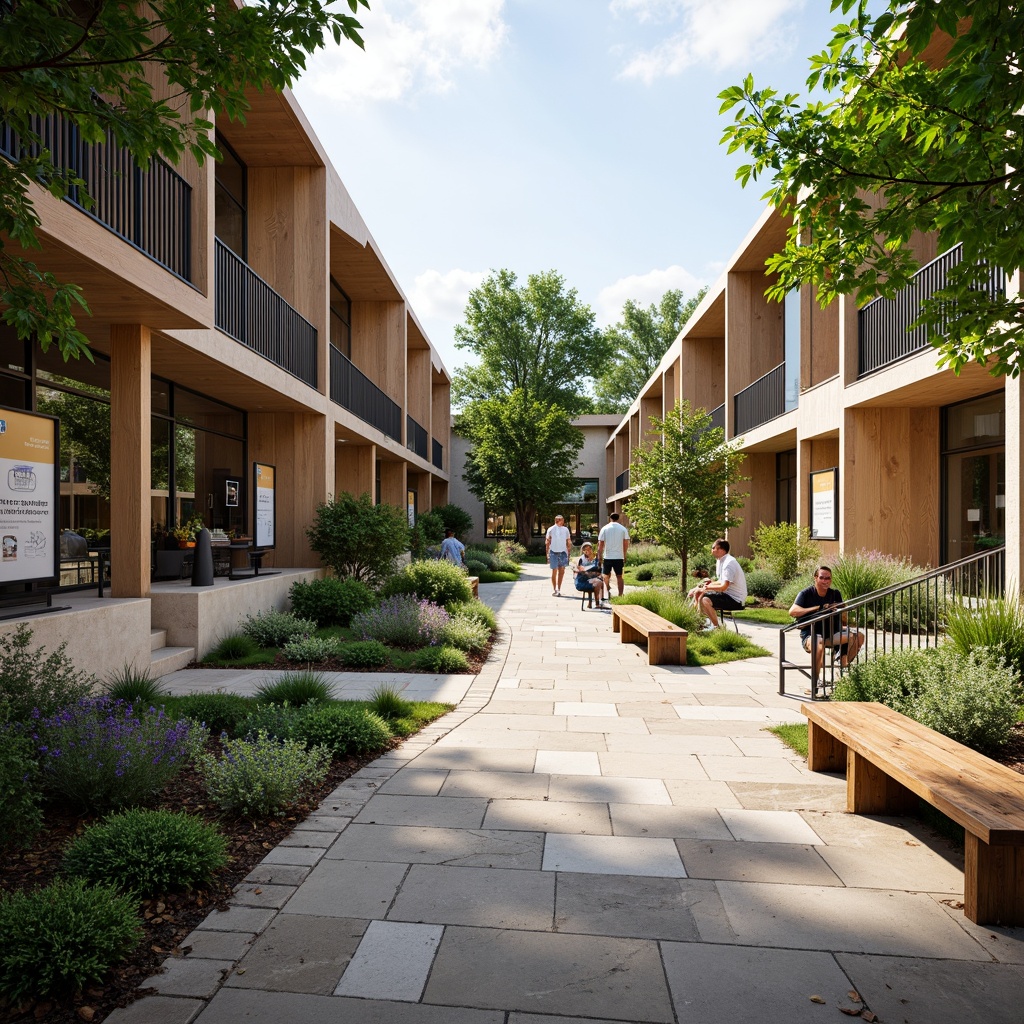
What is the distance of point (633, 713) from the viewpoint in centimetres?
700

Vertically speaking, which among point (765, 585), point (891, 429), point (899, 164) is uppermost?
point (899, 164)

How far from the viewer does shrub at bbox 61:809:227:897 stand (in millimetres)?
3393

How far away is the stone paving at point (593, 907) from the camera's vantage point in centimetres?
270

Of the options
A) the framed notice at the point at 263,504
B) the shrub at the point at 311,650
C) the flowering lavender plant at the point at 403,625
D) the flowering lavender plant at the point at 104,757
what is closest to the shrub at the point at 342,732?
the flowering lavender plant at the point at 104,757

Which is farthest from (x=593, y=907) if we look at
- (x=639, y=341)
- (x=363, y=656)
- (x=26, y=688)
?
(x=639, y=341)

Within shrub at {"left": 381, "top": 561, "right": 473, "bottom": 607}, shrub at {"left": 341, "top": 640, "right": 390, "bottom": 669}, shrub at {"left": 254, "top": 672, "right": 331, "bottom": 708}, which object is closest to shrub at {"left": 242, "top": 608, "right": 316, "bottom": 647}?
shrub at {"left": 341, "top": 640, "right": 390, "bottom": 669}

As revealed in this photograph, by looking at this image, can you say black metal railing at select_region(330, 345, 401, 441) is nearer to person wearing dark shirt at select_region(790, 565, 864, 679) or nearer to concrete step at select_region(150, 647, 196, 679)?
concrete step at select_region(150, 647, 196, 679)

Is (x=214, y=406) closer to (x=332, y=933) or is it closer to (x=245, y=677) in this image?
(x=245, y=677)

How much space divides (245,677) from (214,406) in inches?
249

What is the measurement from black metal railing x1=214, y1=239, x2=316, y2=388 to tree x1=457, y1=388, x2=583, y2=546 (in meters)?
23.0

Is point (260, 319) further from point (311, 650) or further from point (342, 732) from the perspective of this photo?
point (342, 732)

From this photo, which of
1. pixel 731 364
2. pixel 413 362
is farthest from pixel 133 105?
pixel 413 362

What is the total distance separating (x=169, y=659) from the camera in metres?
8.52

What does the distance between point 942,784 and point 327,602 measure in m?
9.59
